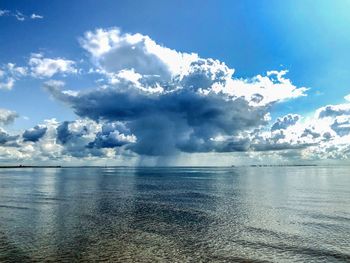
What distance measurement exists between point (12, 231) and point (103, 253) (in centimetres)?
1734

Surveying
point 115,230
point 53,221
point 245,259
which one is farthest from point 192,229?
point 53,221

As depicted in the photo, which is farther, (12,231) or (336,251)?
(12,231)

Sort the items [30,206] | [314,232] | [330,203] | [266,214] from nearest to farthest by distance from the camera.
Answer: [314,232], [266,214], [30,206], [330,203]

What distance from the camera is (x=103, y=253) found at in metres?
35.8

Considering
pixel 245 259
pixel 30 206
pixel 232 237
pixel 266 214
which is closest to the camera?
pixel 245 259

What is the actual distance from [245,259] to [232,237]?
9.28m

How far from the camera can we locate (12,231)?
150 feet

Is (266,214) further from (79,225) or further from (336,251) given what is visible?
(79,225)

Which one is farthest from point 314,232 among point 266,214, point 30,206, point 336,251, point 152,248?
point 30,206

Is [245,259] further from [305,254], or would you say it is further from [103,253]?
[103,253]

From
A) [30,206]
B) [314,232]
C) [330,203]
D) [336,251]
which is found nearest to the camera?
[336,251]

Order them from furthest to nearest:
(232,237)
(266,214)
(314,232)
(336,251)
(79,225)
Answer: (266,214)
(79,225)
(314,232)
(232,237)
(336,251)

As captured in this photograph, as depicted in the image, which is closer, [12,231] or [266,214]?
[12,231]

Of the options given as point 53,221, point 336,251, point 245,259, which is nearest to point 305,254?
point 336,251
